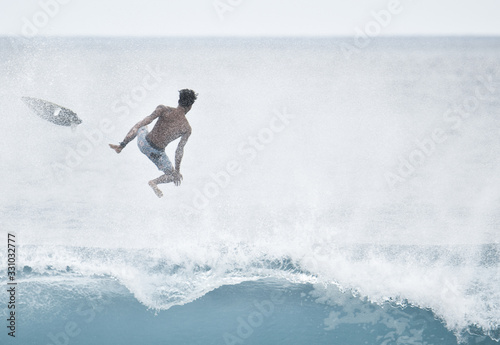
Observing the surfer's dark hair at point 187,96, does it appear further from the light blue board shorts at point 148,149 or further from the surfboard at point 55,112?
the surfboard at point 55,112

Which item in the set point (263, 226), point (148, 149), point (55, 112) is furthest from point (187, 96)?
point (263, 226)

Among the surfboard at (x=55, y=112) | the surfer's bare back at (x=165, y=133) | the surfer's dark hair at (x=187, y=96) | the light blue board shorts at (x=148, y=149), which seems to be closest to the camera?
the surfer's dark hair at (x=187, y=96)

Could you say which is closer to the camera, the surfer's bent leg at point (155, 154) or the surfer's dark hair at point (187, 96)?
the surfer's dark hair at point (187, 96)

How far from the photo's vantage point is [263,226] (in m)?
7.36

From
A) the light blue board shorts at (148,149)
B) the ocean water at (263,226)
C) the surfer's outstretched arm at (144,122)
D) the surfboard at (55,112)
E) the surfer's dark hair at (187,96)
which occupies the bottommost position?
the ocean water at (263,226)

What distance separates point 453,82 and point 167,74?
9.74 meters

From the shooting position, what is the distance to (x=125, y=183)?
29.0 feet

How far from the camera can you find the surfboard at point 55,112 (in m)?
6.82

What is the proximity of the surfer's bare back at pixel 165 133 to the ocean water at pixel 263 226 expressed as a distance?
1238mm

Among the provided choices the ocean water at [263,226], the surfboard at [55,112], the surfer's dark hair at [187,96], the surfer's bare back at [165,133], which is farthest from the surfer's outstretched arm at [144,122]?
the ocean water at [263,226]

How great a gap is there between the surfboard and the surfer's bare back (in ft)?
4.23

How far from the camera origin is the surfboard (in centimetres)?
682

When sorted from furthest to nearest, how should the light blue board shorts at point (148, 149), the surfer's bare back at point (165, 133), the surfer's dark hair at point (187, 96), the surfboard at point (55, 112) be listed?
the surfboard at point (55, 112) → the light blue board shorts at point (148, 149) → the surfer's bare back at point (165, 133) → the surfer's dark hair at point (187, 96)

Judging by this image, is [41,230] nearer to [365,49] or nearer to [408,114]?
[408,114]
